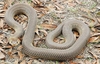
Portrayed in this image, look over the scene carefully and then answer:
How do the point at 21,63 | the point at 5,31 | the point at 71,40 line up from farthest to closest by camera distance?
1. the point at 5,31
2. the point at 71,40
3. the point at 21,63

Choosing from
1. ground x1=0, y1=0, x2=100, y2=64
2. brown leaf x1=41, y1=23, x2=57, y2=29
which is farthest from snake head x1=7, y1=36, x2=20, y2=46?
brown leaf x1=41, y1=23, x2=57, y2=29

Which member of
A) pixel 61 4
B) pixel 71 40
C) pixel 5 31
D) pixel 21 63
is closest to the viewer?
pixel 21 63

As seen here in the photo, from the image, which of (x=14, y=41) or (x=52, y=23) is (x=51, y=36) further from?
(x=14, y=41)

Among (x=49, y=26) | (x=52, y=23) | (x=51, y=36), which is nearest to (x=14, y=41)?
(x=51, y=36)

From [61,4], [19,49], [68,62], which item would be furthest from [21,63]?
[61,4]

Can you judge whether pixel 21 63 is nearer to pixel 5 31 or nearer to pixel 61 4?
pixel 5 31

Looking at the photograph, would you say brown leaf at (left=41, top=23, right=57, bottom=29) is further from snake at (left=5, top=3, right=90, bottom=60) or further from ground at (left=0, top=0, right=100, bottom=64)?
snake at (left=5, top=3, right=90, bottom=60)
